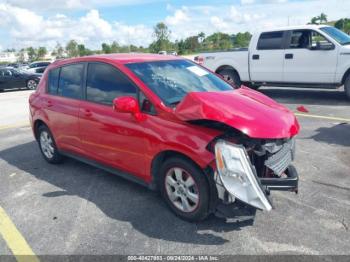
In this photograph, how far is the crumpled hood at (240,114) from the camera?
3.20 metres

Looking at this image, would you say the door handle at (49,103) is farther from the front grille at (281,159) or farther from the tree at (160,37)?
the tree at (160,37)

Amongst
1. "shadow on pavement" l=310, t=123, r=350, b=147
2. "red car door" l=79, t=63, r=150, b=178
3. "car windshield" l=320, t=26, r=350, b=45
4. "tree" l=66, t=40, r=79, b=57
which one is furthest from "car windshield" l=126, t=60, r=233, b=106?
"tree" l=66, t=40, r=79, b=57

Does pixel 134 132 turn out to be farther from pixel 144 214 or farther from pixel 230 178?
pixel 230 178

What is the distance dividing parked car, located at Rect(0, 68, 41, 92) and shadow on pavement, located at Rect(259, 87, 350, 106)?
1306cm

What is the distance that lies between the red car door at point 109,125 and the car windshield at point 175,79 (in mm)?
231

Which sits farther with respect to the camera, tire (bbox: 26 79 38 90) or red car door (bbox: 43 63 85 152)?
tire (bbox: 26 79 38 90)

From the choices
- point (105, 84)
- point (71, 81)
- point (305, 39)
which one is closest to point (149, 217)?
point (105, 84)

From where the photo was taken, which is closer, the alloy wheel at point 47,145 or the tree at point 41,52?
the alloy wheel at point 47,145

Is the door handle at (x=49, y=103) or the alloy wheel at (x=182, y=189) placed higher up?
the door handle at (x=49, y=103)

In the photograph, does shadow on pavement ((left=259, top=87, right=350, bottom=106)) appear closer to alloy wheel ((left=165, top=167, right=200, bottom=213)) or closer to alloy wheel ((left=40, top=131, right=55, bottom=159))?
alloy wheel ((left=40, top=131, right=55, bottom=159))

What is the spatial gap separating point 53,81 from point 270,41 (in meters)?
7.02

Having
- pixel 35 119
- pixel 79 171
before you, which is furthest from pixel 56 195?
pixel 35 119

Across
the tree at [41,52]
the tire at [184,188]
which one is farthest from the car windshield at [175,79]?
the tree at [41,52]

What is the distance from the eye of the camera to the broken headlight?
3.01 meters
